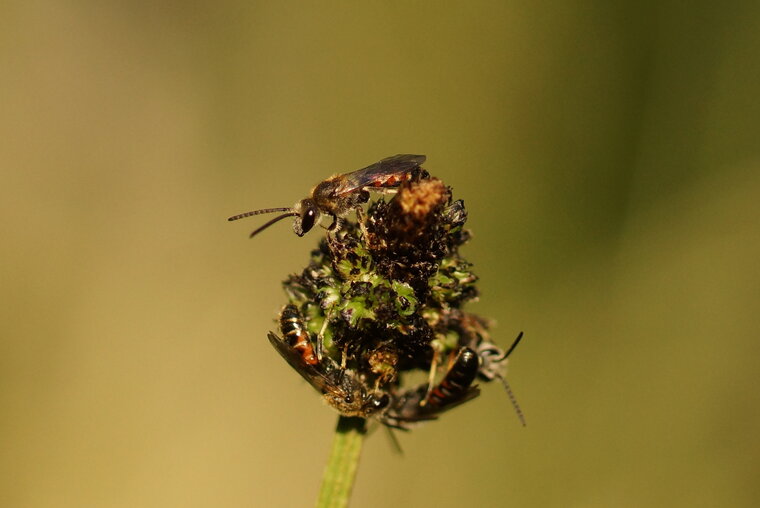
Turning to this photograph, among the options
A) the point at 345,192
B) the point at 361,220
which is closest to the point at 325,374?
the point at 361,220

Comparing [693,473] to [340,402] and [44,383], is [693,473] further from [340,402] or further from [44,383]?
[44,383]

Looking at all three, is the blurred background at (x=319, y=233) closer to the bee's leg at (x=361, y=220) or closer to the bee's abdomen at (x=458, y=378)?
the bee's abdomen at (x=458, y=378)

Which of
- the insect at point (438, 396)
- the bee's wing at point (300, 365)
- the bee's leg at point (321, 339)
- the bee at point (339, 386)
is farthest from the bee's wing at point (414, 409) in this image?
the bee's leg at point (321, 339)

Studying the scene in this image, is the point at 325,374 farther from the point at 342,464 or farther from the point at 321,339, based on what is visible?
the point at 342,464

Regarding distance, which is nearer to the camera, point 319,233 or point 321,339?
point 321,339

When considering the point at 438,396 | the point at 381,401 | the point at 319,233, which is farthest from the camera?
the point at 319,233

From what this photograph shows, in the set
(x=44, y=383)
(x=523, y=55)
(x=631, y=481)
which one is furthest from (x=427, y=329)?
(x=523, y=55)

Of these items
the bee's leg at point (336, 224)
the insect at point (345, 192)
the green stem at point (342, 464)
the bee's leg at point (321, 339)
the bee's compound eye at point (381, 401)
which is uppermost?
the insect at point (345, 192)
